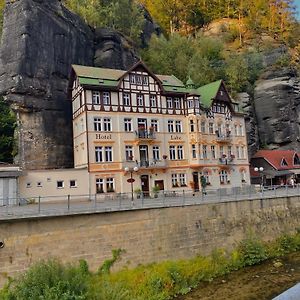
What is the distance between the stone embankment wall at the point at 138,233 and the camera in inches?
715

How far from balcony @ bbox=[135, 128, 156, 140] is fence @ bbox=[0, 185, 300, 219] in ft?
18.7

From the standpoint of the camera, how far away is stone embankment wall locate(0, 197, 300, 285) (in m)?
18.2

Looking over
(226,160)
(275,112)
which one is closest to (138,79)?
(226,160)

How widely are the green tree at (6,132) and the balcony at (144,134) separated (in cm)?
1262

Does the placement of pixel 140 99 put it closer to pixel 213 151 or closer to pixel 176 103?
pixel 176 103

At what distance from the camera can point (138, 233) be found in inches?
848

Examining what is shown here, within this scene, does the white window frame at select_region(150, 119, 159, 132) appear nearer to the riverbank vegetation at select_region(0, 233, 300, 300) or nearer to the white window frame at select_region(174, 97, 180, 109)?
the white window frame at select_region(174, 97, 180, 109)

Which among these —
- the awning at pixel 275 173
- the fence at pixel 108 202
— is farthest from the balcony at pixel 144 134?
the awning at pixel 275 173

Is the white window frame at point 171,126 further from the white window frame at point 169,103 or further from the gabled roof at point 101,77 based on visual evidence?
the gabled roof at point 101,77

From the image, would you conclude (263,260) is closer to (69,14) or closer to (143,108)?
(143,108)

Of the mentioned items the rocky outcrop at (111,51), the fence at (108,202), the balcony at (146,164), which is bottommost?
the fence at (108,202)

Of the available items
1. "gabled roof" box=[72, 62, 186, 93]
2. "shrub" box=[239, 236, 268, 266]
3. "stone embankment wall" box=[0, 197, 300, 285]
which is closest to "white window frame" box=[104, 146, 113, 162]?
"gabled roof" box=[72, 62, 186, 93]

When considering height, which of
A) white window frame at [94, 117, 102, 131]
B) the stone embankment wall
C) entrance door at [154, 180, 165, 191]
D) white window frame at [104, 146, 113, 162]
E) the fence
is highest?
white window frame at [94, 117, 102, 131]

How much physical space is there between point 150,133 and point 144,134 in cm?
74
